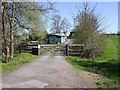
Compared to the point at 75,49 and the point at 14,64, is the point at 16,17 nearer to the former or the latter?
the point at 14,64

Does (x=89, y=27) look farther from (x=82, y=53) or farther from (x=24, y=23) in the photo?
(x=24, y=23)

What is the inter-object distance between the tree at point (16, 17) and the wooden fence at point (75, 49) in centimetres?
728

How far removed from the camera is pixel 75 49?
89.4ft

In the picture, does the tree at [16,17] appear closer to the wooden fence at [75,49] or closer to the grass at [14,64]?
the grass at [14,64]

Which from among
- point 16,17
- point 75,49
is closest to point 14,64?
point 16,17

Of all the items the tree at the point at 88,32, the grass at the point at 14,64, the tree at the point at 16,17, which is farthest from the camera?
the tree at the point at 88,32

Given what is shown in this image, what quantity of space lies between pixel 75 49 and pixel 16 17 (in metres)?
9.67

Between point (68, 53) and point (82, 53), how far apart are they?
1479 millimetres

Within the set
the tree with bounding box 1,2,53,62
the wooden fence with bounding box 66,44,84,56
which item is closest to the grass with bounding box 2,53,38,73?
the tree with bounding box 1,2,53,62

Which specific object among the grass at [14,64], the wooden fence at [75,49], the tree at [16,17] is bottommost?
the grass at [14,64]

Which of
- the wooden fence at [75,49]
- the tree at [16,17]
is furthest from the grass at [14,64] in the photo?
the wooden fence at [75,49]

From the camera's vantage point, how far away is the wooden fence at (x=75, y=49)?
88.4 feet

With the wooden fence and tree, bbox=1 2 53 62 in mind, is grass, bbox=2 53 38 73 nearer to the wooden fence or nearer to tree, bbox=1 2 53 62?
tree, bbox=1 2 53 62

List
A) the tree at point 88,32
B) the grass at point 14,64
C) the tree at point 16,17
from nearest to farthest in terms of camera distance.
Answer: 1. the grass at point 14,64
2. the tree at point 16,17
3. the tree at point 88,32
